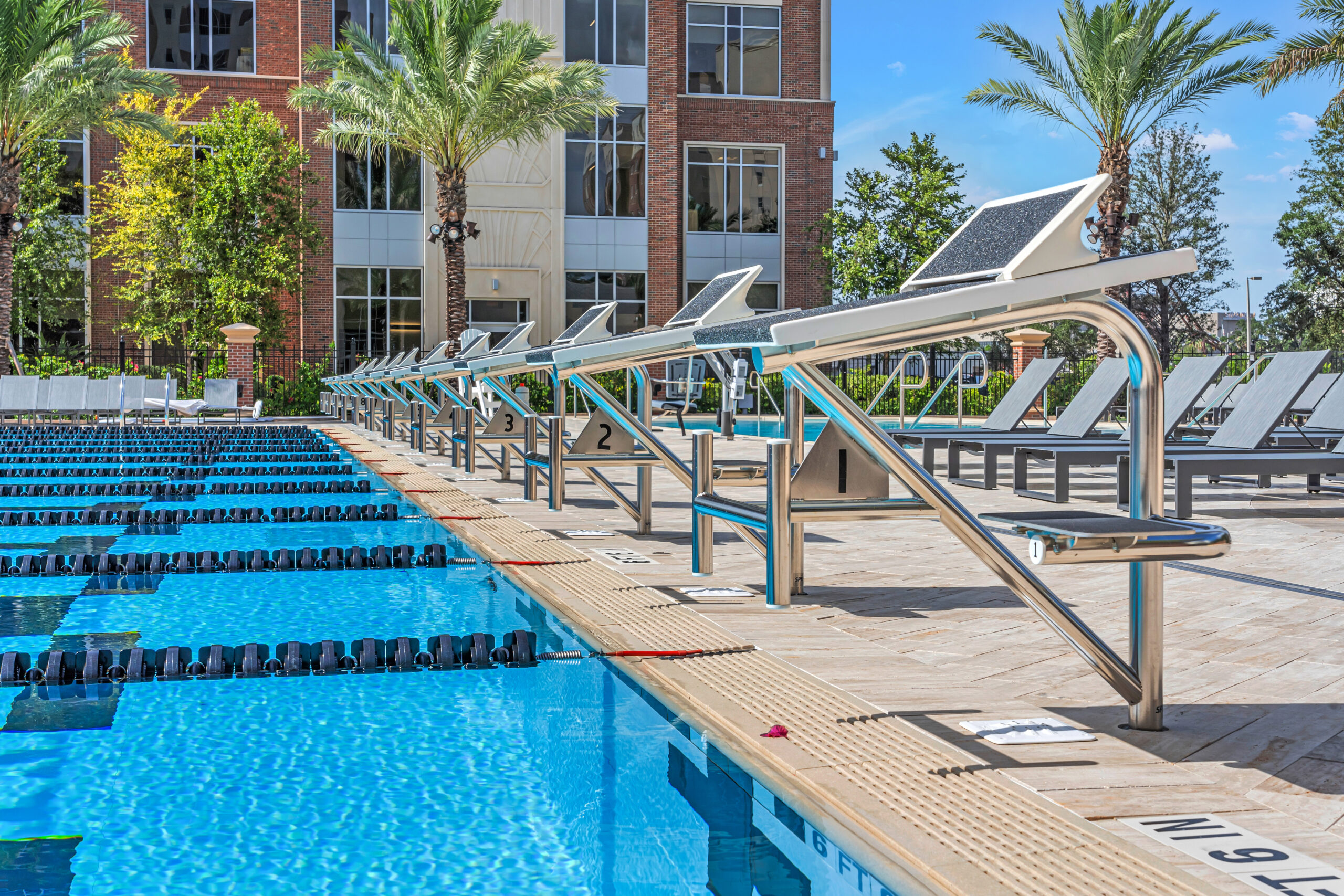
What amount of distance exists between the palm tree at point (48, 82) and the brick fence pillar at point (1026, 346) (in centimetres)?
543

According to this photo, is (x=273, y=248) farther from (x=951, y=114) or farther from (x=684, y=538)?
(x=951, y=114)

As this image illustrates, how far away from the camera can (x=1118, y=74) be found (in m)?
23.8

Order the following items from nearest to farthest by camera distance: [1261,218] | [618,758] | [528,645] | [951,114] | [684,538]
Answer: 1. [618,758]
2. [528,645]
3. [684,538]
4. [1261,218]
5. [951,114]

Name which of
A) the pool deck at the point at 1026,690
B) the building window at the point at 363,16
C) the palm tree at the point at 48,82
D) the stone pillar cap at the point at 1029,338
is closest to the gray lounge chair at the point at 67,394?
the palm tree at the point at 48,82

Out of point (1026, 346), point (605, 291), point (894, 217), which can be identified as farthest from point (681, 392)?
point (894, 217)

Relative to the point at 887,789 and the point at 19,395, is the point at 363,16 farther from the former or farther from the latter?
the point at 887,789

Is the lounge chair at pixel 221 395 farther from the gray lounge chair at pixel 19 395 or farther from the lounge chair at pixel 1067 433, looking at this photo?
the lounge chair at pixel 1067 433

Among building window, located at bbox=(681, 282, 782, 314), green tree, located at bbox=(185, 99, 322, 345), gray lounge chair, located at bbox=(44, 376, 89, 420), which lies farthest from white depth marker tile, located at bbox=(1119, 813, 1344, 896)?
building window, located at bbox=(681, 282, 782, 314)

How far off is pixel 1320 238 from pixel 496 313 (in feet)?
113

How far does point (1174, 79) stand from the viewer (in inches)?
942

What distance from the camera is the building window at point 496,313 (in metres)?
32.4

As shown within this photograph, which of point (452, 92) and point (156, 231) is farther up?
point (452, 92)

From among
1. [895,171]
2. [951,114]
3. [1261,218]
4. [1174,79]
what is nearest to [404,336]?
[895,171]

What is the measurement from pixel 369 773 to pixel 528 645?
1.24m
